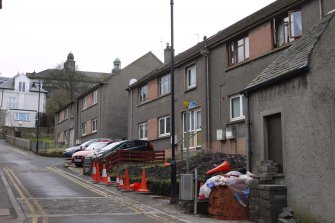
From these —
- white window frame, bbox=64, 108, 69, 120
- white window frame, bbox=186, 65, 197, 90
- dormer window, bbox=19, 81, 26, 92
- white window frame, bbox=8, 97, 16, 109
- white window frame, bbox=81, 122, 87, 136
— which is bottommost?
white window frame, bbox=81, 122, 87, 136

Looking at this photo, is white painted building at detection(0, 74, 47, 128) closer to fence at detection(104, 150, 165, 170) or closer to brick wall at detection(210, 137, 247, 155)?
fence at detection(104, 150, 165, 170)

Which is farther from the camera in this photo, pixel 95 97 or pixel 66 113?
pixel 66 113

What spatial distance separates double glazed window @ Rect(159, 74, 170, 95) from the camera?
3041 cm

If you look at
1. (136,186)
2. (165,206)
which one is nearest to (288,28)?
(136,186)

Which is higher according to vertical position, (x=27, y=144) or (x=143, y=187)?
(x=27, y=144)

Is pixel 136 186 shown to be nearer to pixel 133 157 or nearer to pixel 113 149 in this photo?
pixel 133 157

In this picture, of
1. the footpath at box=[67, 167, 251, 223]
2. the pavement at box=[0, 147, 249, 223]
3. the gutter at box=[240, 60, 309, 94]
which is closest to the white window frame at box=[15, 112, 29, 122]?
the pavement at box=[0, 147, 249, 223]

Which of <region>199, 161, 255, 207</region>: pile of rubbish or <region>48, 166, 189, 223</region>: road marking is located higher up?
<region>199, 161, 255, 207</region>: pile of rubbish

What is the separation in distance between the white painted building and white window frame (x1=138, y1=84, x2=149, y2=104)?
50.1 metres

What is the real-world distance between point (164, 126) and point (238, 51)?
31.6 feet

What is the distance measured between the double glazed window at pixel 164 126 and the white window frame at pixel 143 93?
3.34m

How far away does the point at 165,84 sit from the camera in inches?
1219

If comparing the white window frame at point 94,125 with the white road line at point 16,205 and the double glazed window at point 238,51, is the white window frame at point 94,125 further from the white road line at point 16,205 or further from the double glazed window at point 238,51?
the white road line at point 16,205

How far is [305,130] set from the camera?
35.2ft
